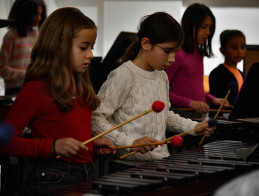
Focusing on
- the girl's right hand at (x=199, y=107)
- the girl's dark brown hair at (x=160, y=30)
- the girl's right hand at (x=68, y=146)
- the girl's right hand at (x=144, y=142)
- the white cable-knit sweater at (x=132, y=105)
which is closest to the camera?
the girl's right hand at (x=68, y=146)

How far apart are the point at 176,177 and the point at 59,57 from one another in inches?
29.3

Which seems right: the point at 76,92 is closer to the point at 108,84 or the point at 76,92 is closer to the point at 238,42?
the point at 108,84

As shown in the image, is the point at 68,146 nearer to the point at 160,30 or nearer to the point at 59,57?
the point at 59,57

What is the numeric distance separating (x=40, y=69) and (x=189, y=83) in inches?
64.6

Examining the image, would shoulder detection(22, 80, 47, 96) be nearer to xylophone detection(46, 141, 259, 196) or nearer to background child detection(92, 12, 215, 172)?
background child detection(92, 12, 215, 172)

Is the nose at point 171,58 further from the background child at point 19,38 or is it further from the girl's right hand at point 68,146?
the background child at point 19,38

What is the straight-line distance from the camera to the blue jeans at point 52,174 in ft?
6.68

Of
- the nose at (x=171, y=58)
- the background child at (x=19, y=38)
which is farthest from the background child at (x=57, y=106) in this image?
the background child at (x=19, y=38)

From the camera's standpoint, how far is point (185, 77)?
3.56 meters

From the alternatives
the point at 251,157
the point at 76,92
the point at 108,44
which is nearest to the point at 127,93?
the point at 76,92

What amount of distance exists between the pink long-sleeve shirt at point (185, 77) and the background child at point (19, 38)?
1.29 m

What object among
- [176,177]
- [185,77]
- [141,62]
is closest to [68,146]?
[176,177]

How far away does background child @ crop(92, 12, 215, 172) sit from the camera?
2416 millimetres

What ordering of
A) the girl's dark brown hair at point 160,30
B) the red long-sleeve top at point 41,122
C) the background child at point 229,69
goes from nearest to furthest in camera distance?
the red long-sleeve top at point 41,122 < the girl's dark brown hair at point 160,30 < the background child at point 229,69
